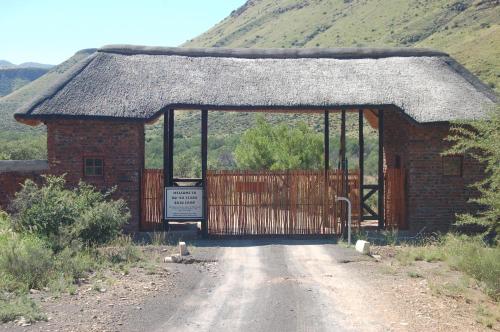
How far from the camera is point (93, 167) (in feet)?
55.8

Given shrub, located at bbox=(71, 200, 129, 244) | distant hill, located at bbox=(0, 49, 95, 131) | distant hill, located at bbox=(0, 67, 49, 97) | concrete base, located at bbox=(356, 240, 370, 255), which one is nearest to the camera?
shrub, located at bbox=(71, 200, 129, 244)

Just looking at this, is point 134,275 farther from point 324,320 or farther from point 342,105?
point 342,105

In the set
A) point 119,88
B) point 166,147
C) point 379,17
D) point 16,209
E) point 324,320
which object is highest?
point 379,17

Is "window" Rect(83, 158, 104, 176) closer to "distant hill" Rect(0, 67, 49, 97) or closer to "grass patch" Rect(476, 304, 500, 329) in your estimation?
"grass patch" Rect(476, 304, 500, 329)

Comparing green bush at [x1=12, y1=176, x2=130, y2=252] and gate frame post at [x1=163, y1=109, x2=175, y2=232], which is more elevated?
gate frame post at [x1=163, y1=109, x2=175, y2=232]

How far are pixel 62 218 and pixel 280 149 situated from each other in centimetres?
1686

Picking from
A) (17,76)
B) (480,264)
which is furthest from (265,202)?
(17,76)

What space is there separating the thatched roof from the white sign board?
2017 millimetres

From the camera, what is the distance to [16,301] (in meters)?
9.67

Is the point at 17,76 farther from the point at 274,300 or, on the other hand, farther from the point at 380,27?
the point at 274,300

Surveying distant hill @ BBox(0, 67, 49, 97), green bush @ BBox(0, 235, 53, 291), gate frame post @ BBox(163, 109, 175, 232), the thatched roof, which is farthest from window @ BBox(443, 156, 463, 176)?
distant hill @ BBox(0, 67, 49, 97)

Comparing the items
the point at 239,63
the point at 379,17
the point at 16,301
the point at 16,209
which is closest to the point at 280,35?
the point at 379,17

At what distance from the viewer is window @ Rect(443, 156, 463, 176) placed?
17.3 m

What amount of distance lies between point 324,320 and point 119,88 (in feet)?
33.6
